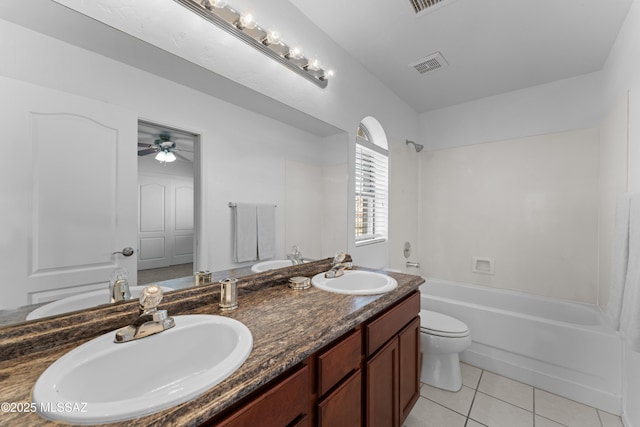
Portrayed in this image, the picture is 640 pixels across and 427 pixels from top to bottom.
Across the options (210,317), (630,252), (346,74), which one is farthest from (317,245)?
(630,252)

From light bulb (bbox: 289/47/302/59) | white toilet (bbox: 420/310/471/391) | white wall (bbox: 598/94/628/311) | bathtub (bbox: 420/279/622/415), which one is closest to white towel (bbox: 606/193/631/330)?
white wall (bbox: 598/94/628/311)

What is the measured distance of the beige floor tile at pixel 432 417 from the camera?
1.58 m

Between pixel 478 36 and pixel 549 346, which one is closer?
pixel 478 36

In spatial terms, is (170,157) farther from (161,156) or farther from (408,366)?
(408,366)

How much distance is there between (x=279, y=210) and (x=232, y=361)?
944mm

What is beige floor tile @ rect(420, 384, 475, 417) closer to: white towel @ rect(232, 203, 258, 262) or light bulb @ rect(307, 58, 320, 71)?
white towel @ rect(232, 203, 258, 262)

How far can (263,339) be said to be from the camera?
805mm

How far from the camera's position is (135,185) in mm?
951

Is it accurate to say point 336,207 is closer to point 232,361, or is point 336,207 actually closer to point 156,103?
point 156,103

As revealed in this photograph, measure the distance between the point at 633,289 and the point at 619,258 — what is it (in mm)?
266

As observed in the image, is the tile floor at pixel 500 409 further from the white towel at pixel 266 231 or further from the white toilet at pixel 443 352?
the white towel at pixel 266 231

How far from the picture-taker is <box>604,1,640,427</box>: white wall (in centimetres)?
144

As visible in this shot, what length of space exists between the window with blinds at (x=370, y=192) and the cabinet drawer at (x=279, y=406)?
1380 mm

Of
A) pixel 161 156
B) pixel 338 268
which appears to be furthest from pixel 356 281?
pixel 161 156
